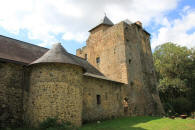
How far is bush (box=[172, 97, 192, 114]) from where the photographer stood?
25219mm

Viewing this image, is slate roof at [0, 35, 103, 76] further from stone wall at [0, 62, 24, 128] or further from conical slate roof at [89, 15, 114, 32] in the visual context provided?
conical slate roof at [89, 15, 114, 32]

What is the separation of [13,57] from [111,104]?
9.08 m

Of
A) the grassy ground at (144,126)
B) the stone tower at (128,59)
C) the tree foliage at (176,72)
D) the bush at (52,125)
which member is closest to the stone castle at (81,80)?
the stone tower at (128,59)

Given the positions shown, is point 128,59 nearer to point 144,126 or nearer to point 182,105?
point 144,126

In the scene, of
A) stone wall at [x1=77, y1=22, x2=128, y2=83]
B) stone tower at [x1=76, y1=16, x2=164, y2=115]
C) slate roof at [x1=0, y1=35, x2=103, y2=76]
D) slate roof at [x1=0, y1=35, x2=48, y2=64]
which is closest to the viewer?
slate roof at [x1=0, y1=35, x2=103, y2=76]

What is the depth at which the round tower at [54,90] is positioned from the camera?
962cm

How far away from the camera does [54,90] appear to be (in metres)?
9.88

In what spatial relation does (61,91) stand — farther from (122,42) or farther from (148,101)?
(148,101)

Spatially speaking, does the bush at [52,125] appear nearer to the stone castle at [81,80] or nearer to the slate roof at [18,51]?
the stone castle at [81,80]

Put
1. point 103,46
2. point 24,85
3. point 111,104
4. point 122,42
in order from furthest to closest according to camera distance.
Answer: point 103,46 < point 122,42 < point 111,104 < point 24,85

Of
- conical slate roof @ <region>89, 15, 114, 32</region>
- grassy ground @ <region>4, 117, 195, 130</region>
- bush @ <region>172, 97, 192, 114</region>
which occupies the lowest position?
bush @ <region>172, 97, 192, 114</region>

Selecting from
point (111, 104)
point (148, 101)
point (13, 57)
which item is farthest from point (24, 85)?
point (148, 101)

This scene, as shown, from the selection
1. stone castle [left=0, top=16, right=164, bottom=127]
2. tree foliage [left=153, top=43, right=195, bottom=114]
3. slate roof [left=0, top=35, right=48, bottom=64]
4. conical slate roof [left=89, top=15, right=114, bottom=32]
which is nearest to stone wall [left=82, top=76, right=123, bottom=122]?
stone castle [left=0, top=16, right=164, bottom=127]

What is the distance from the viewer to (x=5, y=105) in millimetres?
9719
